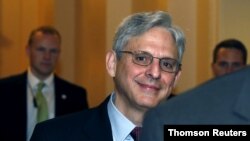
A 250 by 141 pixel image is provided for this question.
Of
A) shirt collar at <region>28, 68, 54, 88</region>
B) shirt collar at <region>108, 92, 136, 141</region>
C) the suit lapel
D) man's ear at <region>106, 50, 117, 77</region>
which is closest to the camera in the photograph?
the suit lapel

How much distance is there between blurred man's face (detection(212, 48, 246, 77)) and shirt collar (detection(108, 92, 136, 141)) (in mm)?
1394

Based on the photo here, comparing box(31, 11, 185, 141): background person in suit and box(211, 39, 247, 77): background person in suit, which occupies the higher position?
box(31, 11, 185, 141): background person in suit

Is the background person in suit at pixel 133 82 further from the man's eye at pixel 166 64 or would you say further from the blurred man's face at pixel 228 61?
the blurred man's face at pixel 228 61

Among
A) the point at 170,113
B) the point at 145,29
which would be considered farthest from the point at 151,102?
the point at 170,113

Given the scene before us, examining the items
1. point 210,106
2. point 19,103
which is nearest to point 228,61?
point 19,103

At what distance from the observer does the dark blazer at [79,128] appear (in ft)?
5.27

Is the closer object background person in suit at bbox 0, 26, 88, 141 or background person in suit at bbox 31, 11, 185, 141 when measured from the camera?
background person in suit at bbox 31, 11, 185, 141

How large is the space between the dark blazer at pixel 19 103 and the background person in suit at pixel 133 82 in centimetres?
139

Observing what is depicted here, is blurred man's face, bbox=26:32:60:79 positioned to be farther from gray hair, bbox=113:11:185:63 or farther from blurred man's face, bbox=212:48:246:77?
gray hair, bbox=113:11:185:63

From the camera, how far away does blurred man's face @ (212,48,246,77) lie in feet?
9.84

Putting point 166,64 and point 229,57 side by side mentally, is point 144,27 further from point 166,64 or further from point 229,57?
point 229,57

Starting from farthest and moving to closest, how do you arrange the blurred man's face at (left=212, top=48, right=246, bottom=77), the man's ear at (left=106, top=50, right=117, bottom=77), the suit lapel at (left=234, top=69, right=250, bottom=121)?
the blurred man's face at (left=212, top=48, right=246, bottom=77) < the man's ear at (left=106, top=50, right=117, bottom=77) < the suit lapel at (left=234, top=69, right=250, bottom=121)

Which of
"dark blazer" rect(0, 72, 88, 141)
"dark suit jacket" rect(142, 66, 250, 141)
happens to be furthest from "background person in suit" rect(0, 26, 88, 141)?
"dark suit jacket" rect(142, 66, 250, 141)

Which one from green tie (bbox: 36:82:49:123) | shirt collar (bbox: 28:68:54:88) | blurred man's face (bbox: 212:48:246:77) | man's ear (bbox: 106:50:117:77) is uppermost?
man's ear (bbox: 106:50:117:77)
